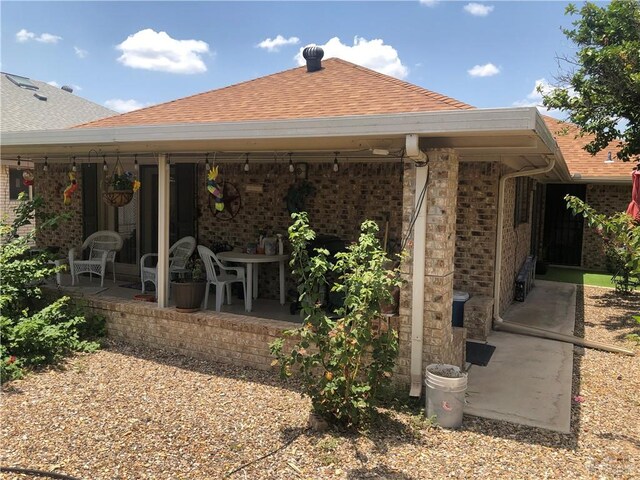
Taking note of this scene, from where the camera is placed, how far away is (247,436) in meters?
3.91

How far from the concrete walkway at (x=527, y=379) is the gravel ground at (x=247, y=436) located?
163 mm

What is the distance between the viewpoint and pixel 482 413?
4.45 meters

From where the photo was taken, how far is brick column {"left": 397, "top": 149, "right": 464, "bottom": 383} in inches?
178

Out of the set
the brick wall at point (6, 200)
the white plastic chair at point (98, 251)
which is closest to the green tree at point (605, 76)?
the white plastic chair at point (98, 251)

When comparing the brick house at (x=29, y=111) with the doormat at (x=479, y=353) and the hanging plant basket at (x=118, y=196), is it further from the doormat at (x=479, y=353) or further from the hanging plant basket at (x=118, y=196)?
the doormat at (x=479, y=353)

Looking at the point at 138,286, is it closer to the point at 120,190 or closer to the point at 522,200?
the point at 120,190

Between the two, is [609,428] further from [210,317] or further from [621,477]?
[210,317]

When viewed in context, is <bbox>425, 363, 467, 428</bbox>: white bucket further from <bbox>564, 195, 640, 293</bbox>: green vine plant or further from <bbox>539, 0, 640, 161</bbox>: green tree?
<bbox>539, 0, 640, 161</bbox>: green tree

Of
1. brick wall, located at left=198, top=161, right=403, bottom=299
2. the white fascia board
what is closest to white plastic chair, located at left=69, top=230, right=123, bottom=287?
brick wall, located at left=198, top=161, right=403, bottom=299

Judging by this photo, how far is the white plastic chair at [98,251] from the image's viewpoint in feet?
26.8

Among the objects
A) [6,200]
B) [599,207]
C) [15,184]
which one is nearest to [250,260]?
[6,200]

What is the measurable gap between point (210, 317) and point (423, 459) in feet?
9.74

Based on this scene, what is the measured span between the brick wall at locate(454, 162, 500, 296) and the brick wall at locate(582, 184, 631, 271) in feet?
30.5

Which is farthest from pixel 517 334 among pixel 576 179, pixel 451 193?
pixel 576 179
